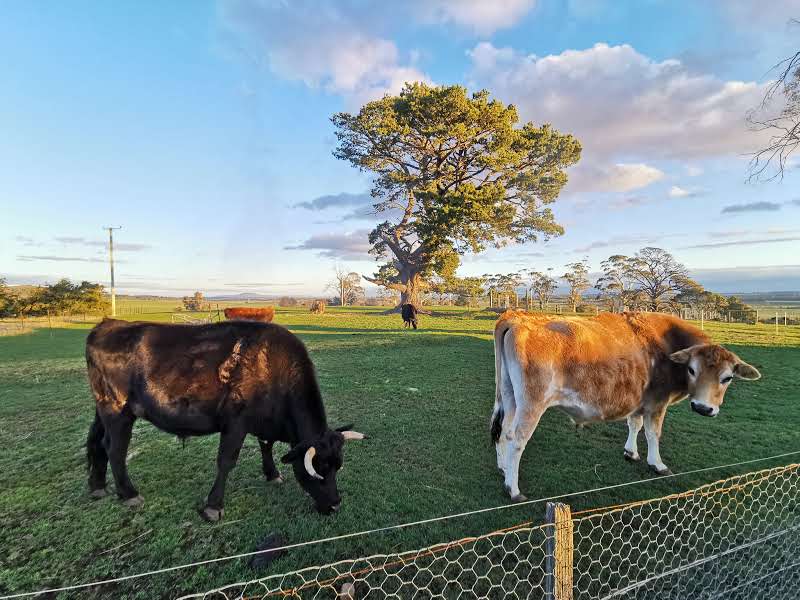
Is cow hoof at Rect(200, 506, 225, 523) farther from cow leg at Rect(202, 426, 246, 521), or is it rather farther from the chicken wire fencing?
the chicken wire fencing

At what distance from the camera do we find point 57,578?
297 centimetres

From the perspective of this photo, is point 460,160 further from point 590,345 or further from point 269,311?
point 590,345

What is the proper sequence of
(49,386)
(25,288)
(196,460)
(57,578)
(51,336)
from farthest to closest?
1. (25,288)
2. (51,336)
3. (49,386)
4. (196,460)
5. (57,578)

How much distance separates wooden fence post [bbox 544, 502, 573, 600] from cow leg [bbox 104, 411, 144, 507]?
3.90 metres

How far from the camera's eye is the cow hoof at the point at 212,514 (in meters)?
3.68

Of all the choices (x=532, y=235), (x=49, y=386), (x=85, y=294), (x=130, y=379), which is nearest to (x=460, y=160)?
(x=532, y=235)

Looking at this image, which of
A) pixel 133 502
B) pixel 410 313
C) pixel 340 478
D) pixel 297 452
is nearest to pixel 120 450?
pixel 133 502

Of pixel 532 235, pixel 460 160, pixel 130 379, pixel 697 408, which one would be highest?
pixel 460 160

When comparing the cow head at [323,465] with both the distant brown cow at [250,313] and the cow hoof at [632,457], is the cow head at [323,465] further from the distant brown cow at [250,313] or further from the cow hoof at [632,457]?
the distant brown cow at [250,313]

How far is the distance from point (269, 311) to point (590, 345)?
21657mm

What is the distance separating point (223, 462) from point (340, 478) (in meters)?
1.34

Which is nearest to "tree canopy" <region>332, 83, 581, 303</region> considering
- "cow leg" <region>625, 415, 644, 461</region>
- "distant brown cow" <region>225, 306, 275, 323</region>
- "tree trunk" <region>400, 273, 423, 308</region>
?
"tree trunk" <region>400, 273, 423, 308</region>

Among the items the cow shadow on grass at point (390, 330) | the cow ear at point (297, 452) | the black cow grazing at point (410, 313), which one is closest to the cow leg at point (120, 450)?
the cow ear at point (297, 452)

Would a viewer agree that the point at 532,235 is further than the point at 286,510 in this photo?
Yes
